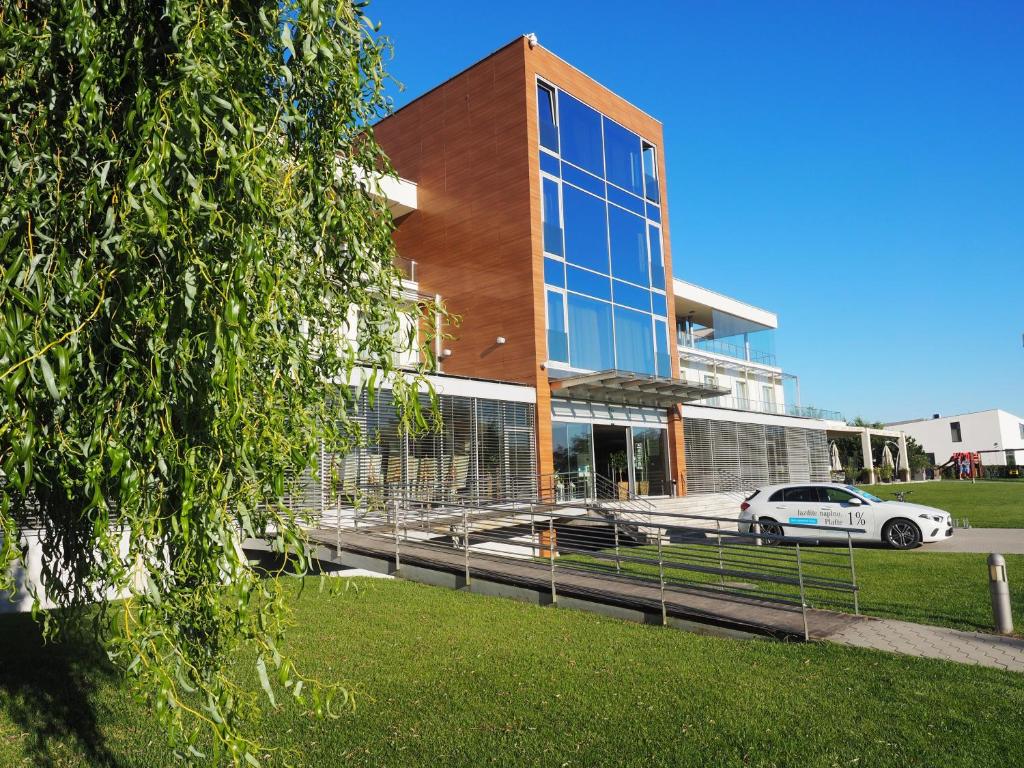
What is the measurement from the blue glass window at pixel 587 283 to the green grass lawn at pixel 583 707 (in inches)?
585

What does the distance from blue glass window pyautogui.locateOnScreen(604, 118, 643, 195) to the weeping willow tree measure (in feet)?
73.0

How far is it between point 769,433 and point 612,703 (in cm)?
2656

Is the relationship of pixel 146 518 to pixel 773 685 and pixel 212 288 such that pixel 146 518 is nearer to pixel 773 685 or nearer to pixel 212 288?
pixel 212 288

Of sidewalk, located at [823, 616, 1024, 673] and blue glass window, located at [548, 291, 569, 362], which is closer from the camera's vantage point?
sidewalk, located at [823, 616, 1024, 673]

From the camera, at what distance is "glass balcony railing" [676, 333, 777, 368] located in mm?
33000

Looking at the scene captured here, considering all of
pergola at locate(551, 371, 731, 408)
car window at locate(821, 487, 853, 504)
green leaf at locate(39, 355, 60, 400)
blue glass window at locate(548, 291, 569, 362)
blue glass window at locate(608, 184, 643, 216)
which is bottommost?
car window at locate(821, 487, 853, 504)

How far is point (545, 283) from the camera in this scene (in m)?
21.4

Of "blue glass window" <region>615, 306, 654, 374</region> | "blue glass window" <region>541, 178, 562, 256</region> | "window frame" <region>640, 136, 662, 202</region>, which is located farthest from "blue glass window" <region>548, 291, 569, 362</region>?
"window frame" <region>640, 136, 662, 202</region>

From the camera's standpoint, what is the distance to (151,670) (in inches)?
110

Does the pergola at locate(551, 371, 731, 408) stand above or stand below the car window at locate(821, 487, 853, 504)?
above

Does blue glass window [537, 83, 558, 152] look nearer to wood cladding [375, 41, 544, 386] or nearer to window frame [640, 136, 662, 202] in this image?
wood cladding [375, 41, 544, 386]

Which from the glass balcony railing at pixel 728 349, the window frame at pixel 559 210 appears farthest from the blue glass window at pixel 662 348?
the glass balcony railing at pixel 728 349

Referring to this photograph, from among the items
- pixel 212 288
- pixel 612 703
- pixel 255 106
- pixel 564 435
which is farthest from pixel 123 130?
pixel 564 435

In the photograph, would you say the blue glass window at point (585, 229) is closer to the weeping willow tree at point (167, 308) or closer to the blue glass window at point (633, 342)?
the blue glass window at point (633, 342)
